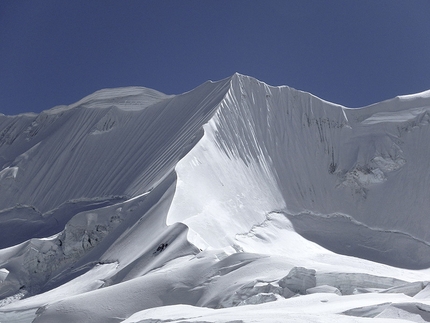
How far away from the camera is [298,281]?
21.1m

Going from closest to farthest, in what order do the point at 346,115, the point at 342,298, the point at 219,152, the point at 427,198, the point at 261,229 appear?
1. the point at 342,298
2. the point at 261,229
3. the point at 219,152
4. the point at 427,198
5. the point at 346,115

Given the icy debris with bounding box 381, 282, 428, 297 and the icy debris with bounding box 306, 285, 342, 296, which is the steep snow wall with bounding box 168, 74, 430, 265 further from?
the icy debris with bounding box 381, 282, 428, 297

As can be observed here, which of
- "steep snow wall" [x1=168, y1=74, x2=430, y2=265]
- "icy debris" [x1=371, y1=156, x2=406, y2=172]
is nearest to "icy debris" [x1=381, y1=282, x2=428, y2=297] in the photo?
"steep snow wall" [x1=168, y1=74, x2=430, y2=265]

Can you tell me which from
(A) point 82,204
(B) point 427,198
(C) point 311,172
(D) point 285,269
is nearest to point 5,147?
(A) point 82,204

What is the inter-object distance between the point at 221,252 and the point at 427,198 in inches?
1002

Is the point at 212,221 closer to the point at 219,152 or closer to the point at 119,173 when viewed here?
the point at 219,152

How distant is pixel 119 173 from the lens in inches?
2002

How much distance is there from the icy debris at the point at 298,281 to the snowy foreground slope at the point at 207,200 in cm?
7

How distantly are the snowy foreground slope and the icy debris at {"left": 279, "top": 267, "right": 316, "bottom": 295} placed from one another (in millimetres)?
69

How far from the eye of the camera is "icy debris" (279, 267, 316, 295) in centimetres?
2100

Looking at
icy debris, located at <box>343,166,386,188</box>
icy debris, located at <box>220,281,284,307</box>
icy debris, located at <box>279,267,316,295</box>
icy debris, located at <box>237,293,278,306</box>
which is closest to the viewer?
icy debris, located at <box>237,293,278,306</box>

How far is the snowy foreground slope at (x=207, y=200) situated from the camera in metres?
24.5

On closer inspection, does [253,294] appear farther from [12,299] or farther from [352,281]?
[12,299]

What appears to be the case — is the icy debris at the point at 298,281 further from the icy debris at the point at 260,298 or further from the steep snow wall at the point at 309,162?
the steep snow wall at the point at 309,162
